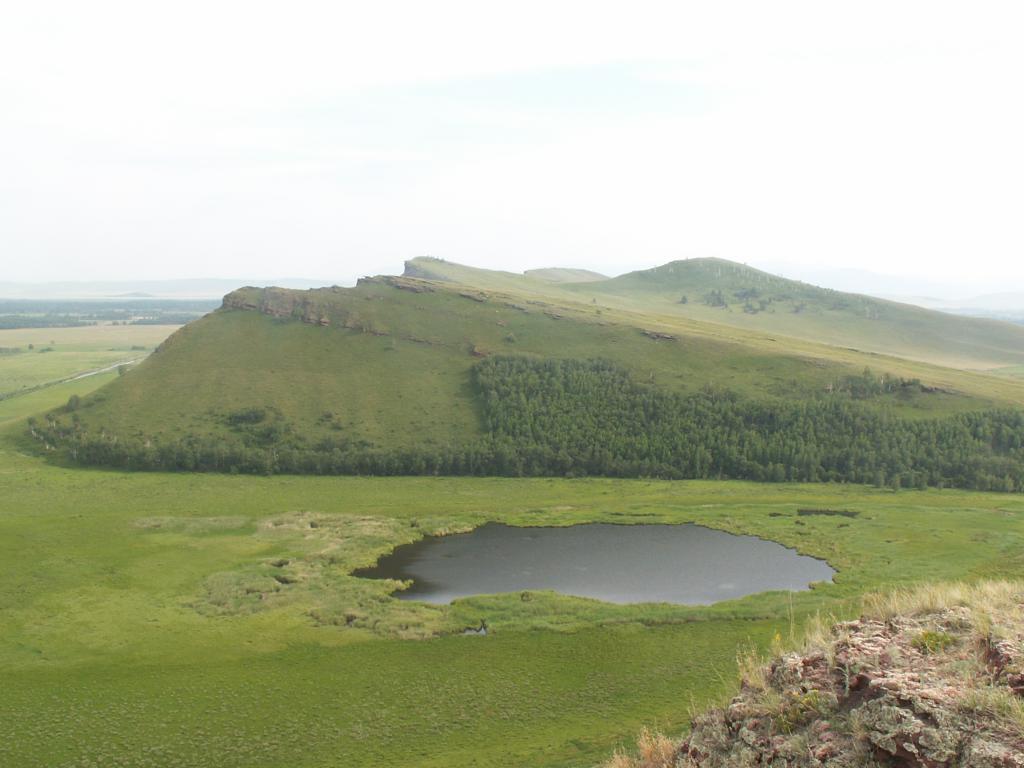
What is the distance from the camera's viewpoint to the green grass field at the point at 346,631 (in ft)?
139

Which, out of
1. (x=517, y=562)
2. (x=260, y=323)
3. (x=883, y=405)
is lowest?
(x=517, y=562)

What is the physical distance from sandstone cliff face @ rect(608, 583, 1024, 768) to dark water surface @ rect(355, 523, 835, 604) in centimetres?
4880

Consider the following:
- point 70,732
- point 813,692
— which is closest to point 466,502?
point 70,732

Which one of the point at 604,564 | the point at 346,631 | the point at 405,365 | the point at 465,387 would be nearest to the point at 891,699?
the point at 346,631

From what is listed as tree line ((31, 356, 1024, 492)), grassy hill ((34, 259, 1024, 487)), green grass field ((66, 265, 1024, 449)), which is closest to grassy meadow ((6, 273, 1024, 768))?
green grass field ((66, 265, 1024, 449))

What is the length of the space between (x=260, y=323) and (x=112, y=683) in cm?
13011

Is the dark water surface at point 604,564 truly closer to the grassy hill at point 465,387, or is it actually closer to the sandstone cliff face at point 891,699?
the grassy hill at point 465,387

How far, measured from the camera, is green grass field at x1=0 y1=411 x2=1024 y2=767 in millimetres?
42344

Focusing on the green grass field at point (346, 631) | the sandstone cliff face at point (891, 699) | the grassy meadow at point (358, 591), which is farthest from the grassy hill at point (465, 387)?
the sandstone cliff face at point (891, 699)

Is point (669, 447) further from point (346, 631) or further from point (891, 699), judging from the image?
point (891, 699)

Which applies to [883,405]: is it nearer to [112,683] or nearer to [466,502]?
[466,502]

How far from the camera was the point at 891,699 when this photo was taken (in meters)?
14.0

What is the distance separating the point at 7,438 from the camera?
131m

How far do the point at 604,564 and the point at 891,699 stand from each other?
63710 millimetres
